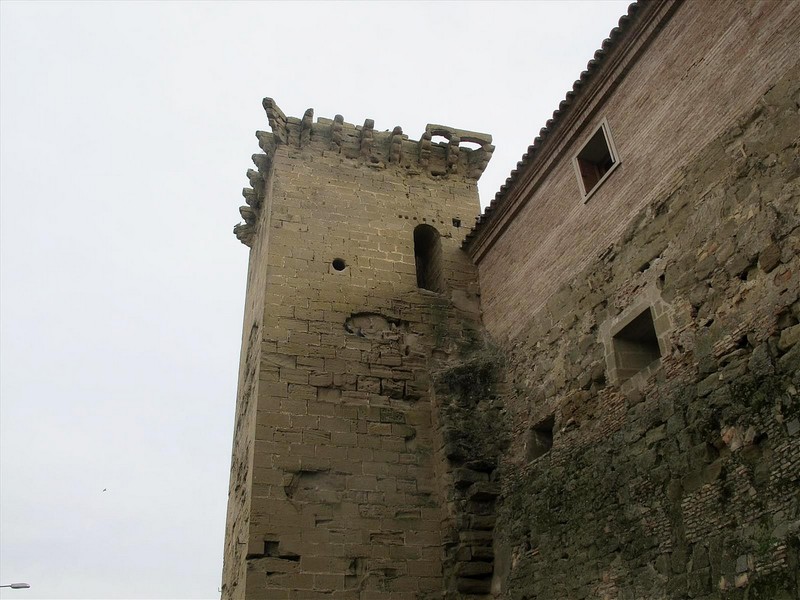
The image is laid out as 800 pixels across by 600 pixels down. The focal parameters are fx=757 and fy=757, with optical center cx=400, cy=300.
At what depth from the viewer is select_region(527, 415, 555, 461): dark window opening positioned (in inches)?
310

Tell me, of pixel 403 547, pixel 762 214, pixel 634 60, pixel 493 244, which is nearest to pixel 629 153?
pixel 634 60

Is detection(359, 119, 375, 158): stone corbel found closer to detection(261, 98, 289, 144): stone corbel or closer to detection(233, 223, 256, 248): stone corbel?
detection(261, 98, 289, 144): stone corbel

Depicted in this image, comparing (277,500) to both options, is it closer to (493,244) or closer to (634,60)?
(493,244)

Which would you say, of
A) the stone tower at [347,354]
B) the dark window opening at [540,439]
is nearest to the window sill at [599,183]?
the dark window opening at [540,439]

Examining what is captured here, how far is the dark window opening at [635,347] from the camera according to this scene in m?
6.78

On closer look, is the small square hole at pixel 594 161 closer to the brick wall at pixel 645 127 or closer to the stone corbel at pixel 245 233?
the brick wall at pixel 645 127

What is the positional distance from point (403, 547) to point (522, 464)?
1.52 meters

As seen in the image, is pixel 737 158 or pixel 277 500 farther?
pixel 277 500

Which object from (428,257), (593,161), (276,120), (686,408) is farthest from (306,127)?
(686,408)

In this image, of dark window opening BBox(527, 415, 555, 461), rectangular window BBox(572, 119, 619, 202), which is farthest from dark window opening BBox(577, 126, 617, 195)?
dark window opening BBox(527, 415, 555, 461)

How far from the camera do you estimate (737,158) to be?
591 centimetres

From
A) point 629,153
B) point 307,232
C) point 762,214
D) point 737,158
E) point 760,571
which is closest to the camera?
point 760,571

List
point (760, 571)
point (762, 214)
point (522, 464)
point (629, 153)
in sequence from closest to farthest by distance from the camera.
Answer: point (760, 571)
point (762, 214)
point (629, 153)
point (522, 464)

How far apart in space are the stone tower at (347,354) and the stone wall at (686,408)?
4.18 feet
